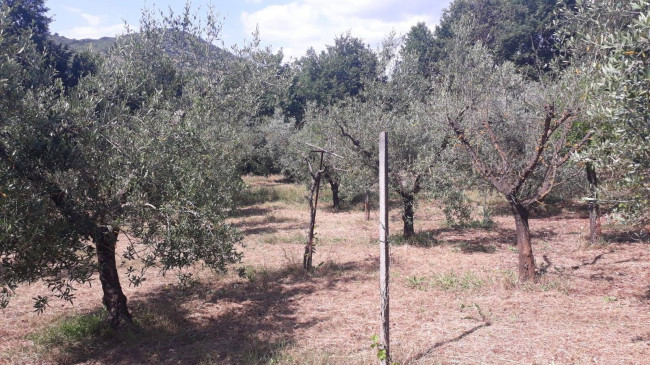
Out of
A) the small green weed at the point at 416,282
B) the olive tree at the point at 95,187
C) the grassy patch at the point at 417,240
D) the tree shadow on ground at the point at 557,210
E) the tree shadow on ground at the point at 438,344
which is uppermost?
the olive tree at the point at 95,187

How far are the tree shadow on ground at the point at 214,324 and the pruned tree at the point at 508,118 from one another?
377cm

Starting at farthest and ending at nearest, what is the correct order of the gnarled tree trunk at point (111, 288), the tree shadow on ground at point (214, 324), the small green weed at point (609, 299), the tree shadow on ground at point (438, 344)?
the small green weed at point (609, 299) → the gnarled tree trunk at point (111, 288) → the tree shadow on ground at point (214, 324) → the tree shadow on ground at point (438, 344)

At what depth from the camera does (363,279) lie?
10367 millimetres

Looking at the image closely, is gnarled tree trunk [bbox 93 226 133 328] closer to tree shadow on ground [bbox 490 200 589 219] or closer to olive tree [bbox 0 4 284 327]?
olive tree [bbox 0 4 284 327]

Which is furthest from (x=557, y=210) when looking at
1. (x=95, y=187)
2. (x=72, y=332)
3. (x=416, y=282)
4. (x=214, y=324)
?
(x=95, y=187)

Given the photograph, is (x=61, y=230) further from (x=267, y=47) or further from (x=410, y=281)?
(x=267, y=47)

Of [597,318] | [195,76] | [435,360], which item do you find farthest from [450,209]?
[195,76]

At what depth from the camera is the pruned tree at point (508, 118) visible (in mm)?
8336

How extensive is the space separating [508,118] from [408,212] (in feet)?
13.0

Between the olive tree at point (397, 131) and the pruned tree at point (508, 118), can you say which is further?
the olive tree at point (397, 131)

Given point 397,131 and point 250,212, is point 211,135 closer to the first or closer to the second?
point 397,131

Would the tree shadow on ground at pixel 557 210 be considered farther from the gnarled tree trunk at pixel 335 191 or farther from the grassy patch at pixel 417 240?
the gnarled tree trunk at pixel 335 191

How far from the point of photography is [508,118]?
1283cm

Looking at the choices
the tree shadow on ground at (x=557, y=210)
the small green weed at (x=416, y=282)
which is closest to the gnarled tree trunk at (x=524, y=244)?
the small green weed at (x=416, y=282)
